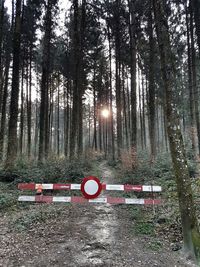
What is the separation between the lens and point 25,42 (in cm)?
1794

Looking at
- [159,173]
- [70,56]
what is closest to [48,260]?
[159,173]

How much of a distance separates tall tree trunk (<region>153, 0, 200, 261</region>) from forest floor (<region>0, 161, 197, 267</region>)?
0.53 m

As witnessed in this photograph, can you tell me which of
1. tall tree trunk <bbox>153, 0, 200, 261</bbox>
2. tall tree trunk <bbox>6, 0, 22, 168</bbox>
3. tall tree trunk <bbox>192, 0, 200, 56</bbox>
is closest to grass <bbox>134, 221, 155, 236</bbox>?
tall tree trunk <bbox>153, 0, 200, 261</bbox>

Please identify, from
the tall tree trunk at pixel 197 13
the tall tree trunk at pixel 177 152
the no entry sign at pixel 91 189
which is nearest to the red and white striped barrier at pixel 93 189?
the no entry sign at pixel 91 189

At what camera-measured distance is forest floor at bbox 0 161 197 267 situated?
4.90 metres

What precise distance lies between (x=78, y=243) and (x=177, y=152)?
10.00 ft

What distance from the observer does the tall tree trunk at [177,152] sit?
5.33 meters

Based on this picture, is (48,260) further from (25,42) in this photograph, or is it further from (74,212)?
(25,42)

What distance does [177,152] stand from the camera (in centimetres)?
567

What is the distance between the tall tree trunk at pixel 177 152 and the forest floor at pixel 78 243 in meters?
0.53

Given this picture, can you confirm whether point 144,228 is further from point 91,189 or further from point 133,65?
point 133,65

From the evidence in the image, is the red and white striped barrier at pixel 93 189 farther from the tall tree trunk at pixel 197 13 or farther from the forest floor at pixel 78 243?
the tall tree trunk at pixel 197 13

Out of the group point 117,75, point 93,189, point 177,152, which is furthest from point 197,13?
point 93,189

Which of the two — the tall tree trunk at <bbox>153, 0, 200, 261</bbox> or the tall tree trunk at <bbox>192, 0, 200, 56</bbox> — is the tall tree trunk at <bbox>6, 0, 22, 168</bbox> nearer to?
the tall tree trunk at <bbox>153, 0, 200, 261</bbox>
